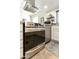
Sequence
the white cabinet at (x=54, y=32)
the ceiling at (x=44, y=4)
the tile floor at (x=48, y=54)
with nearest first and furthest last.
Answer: the tile floor at (x=48, y=54), the ceiling at (x=44, y=4), the white cabinet at (x=54, y=32)

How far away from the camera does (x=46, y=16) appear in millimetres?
8148

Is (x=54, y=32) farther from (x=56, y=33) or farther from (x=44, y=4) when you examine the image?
(x=44, y=4)

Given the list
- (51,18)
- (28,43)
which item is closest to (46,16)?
(51,18)

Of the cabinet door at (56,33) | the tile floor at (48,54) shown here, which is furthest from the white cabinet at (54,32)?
the tile floor at (48,54)

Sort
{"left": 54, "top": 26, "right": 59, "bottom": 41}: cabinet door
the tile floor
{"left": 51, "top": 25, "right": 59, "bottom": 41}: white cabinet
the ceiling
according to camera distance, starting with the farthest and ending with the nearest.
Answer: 1. {"left": 51, "top": 25, "right": 59, "bottom": 41}: white cabinet
2. {"left": 54, "top": 26, "right": 59, "bottom": 41}: cabinet door
3. the ceiling
4. the tile floor

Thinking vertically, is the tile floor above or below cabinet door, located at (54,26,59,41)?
below

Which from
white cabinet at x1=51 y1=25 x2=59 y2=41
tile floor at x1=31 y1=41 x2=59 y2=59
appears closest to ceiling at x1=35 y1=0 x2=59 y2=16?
white cabinet at x1=51 y1=25 x2=59 y2=41

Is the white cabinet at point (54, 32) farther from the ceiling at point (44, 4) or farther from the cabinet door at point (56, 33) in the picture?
the ceiling at point (44, 4)

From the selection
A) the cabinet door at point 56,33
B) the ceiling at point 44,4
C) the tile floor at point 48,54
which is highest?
the ceiling at point 44,4

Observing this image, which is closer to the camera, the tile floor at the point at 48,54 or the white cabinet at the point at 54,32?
the tile floor at the point at 48,54

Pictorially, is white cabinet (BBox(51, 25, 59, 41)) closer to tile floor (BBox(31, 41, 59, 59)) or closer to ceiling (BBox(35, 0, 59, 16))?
ceiling (BBox(35, 0, 59, 16))
